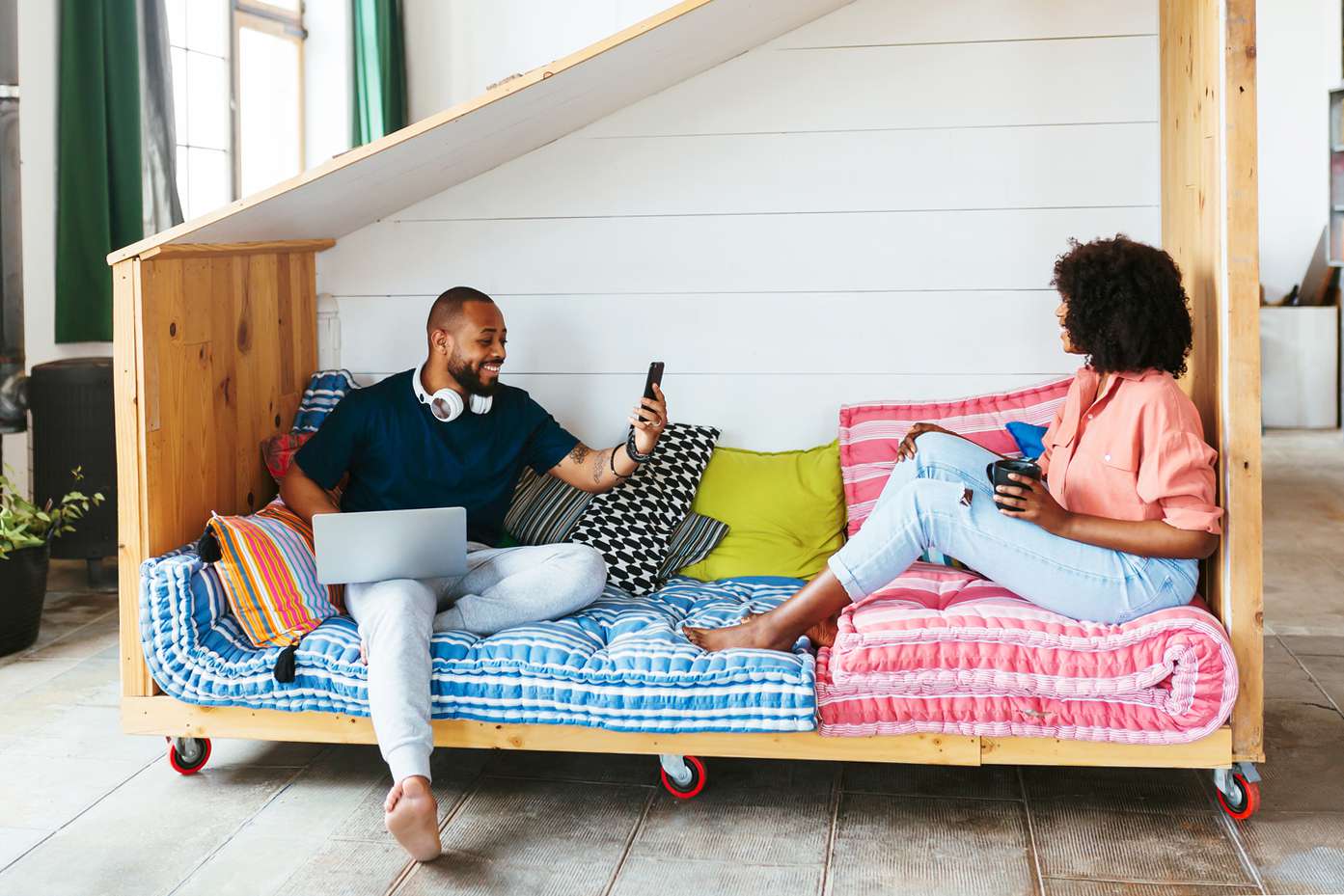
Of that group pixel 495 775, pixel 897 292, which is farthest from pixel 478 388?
pixel 897 292

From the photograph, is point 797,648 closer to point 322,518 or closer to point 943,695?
point 943,695

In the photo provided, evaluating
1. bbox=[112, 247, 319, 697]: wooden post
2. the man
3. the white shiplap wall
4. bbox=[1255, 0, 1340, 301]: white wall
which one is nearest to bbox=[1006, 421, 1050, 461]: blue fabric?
the white shiplap wall

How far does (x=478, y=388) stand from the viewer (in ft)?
9.00

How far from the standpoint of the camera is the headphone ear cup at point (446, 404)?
2699 mm

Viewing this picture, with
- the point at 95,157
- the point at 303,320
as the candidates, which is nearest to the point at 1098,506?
the point at 303,320

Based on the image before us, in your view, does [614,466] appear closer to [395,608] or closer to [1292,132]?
[395,608]

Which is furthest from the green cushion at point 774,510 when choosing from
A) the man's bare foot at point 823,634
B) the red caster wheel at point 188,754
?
the red caster wheel at point 188,754

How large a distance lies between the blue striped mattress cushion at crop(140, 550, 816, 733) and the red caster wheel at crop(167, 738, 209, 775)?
128 mm

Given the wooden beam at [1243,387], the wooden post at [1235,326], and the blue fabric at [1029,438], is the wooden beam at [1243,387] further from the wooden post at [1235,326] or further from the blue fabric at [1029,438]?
the blue fabric at [1029,438]

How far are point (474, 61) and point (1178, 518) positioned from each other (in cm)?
383

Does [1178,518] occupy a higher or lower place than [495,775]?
higher

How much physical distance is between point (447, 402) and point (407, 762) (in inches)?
34.1

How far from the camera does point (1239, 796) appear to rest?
2170mm

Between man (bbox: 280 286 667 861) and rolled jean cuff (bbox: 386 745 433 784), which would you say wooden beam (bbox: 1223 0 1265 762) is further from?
rolled jean cuff (bbox: 386 745 433 784)
